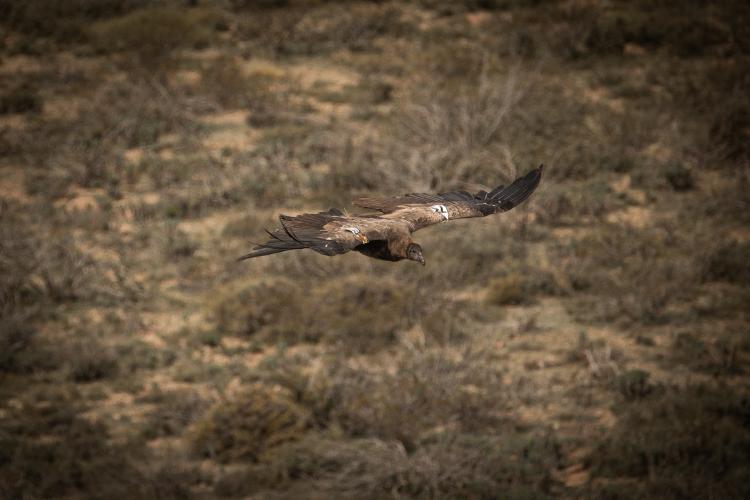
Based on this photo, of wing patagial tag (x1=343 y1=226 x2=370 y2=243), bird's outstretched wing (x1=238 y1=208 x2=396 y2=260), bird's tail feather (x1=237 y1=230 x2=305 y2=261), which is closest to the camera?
bird's tail feather (x1=237 y1=230 x2=305 y2=261)

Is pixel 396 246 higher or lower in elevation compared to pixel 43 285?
higher

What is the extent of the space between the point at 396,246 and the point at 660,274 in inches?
339

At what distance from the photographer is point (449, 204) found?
35.2 feet

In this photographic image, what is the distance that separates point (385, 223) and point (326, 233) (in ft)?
3.55

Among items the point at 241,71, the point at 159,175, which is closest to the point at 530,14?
the point at 241,71

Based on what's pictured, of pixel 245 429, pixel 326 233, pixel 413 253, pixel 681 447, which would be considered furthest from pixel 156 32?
pixel 326 233

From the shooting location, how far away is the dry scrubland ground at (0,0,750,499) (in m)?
13.6

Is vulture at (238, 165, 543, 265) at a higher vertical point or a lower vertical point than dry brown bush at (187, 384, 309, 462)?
higher

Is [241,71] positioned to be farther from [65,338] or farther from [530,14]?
[65,338]

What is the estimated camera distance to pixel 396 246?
9656 millimetres

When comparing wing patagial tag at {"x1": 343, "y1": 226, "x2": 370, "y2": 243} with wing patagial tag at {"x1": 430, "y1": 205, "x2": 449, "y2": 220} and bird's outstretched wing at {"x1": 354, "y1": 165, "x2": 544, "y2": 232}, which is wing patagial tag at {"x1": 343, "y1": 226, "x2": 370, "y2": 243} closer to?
bird's outstretched wing at {"x1": 354, "y1": 165, "x2": 544, "y2": 232}

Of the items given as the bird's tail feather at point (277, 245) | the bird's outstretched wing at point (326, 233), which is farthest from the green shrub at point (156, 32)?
the bird's tail feather at point (277, 245)

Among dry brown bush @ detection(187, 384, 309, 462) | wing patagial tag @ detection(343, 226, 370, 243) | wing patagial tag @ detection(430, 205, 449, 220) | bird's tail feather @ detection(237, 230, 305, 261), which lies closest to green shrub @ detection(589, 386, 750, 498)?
dry brown bush @ detection(187, 384, 309, 462)

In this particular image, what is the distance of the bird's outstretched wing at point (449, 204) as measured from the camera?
10.3 metres
